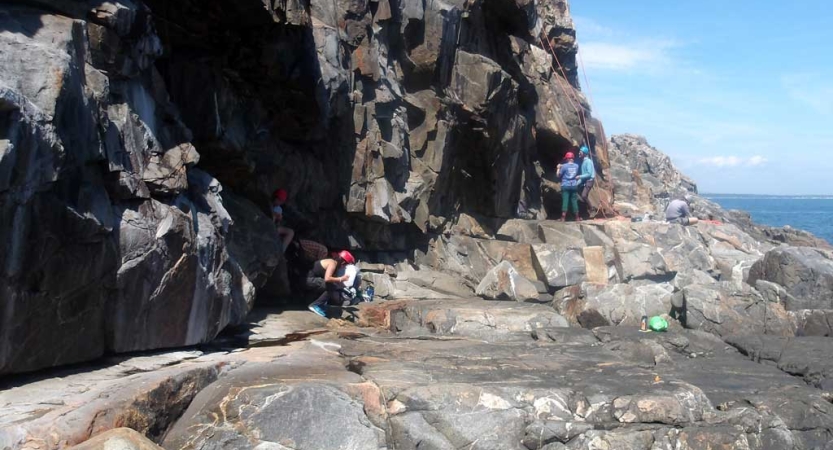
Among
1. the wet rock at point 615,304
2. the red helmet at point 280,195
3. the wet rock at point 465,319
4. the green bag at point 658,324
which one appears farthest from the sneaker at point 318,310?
the green bag at point 658,324

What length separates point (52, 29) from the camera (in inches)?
317

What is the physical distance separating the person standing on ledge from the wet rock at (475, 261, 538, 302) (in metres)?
6.63

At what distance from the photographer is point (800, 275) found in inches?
595

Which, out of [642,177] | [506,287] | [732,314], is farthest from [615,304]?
[642,177]

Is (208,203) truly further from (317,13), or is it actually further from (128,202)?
(317,13)

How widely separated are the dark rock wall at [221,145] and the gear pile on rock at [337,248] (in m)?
0.04

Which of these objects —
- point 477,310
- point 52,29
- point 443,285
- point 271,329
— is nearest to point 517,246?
point 443,285

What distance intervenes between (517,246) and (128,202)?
10747mm

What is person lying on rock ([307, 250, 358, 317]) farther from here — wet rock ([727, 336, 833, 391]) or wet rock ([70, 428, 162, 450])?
wet rock ([727, 336, 833, 391])

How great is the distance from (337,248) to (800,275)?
31.0ft

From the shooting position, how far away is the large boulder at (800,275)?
567 inches

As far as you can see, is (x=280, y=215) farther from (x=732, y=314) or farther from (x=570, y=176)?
(x=570, y=176)

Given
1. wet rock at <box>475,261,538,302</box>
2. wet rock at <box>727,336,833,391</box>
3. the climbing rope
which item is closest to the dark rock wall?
wet rock at <box>475,261,538,302</box>

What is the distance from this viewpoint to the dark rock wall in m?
7.71
